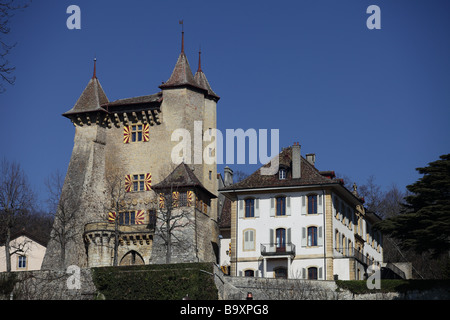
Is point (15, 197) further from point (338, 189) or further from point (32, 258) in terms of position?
point (338, 189)

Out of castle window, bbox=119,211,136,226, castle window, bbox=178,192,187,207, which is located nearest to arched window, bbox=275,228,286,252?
castle window, bbox=178,192,187,207

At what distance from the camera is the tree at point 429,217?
159 ft

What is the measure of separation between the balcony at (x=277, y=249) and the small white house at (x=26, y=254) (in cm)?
2509

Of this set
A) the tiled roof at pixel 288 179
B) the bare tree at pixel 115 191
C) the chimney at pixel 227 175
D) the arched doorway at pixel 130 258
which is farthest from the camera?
the chimney at pixel 227 175

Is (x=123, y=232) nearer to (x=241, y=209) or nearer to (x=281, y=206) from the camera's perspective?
(x=241, y=209)

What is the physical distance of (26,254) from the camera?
7750 cm

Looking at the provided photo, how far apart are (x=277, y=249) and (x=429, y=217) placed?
1409cm

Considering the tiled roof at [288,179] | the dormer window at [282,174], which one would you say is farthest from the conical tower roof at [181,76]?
the dormer window at [282,174]

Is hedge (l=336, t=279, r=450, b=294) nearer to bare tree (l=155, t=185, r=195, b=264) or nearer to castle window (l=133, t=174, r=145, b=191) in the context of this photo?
bare tree (l=155, t=185, r=195, b=264)

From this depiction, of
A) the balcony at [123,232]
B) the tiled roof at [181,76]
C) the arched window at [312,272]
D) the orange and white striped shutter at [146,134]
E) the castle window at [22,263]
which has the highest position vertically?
Answer: the tiled roof at [181,76]

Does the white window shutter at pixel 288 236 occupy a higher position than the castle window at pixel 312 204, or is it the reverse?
the castle window at pixel 312 204

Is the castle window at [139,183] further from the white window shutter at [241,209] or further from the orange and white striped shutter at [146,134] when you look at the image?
the white window shutter at [241,209]

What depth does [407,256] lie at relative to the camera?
79250mm
